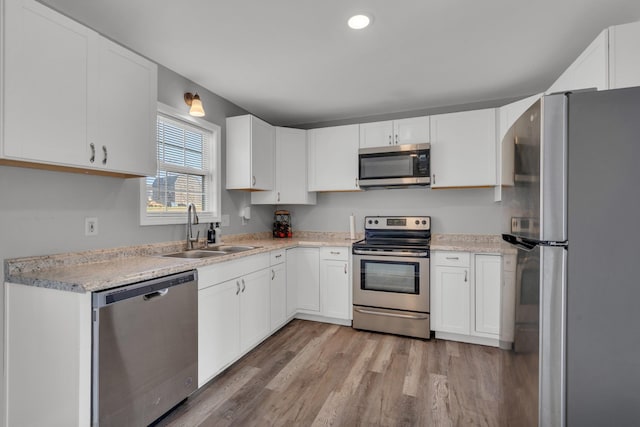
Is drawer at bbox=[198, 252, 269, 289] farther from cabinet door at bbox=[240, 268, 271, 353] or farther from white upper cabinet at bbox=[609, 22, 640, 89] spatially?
white upper cabinet at bbox=[609, 22, 640, 89]

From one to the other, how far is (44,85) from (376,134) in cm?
282

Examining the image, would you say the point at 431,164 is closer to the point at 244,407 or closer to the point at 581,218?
the point at 581,218

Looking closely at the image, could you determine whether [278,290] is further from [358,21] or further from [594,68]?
[594,68]

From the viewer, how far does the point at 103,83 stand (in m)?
1.76

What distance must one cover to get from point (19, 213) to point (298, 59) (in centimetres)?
203

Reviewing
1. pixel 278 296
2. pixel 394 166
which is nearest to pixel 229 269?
pixel 278 296

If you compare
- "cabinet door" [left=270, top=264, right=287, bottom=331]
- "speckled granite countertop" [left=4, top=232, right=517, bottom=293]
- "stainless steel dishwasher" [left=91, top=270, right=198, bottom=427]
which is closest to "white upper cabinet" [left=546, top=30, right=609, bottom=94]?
"speckled granite countertop" [left=4, top=232, right=517, bottom=293]

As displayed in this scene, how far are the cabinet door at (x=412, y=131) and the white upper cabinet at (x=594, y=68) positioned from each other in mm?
Answer: 1439

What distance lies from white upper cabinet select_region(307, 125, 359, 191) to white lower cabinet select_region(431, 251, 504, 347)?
1306 mm

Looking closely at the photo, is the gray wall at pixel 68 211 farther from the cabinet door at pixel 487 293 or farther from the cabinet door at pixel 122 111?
the cabinet door at pixel 487 293

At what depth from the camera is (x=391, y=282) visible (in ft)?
10.3

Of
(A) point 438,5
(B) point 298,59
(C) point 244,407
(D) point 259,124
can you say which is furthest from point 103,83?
(C) point 244,407

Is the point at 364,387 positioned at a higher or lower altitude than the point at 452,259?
lower

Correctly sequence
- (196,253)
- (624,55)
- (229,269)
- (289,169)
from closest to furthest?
(624,55) → (229,269) → (196,253) → (289,169)
